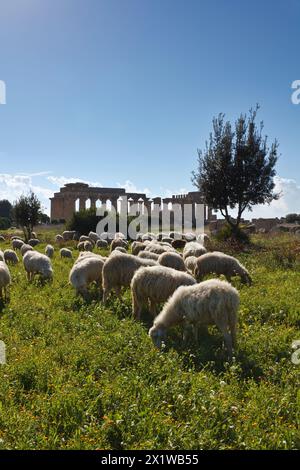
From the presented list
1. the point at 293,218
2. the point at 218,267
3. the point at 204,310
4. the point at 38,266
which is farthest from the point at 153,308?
the point at 293,218

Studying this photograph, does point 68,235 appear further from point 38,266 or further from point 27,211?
point 38,266

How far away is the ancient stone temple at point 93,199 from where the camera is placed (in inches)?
3108

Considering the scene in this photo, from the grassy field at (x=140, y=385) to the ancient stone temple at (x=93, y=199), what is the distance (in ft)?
225

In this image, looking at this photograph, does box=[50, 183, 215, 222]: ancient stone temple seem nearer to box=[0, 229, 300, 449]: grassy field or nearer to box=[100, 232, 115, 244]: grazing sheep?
box=[100, 232, 115, 244]: grazing sheep

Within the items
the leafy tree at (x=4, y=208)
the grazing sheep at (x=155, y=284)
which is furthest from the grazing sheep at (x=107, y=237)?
the leafy tree at (x=4, y=208)

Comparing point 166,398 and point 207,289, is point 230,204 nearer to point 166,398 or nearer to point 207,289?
point 207,289

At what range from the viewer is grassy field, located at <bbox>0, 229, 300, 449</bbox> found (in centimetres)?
476

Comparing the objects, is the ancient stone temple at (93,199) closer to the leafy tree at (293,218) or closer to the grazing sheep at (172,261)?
the leafy tree at (293,218)

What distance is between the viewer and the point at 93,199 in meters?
80.4

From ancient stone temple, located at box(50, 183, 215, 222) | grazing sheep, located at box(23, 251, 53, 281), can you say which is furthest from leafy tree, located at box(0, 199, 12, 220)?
grazing sheep, located at box(23, 251, 53, 281)

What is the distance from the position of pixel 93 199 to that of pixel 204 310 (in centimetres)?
7421

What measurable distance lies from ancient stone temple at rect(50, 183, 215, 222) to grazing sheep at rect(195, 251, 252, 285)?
62.6 meters
